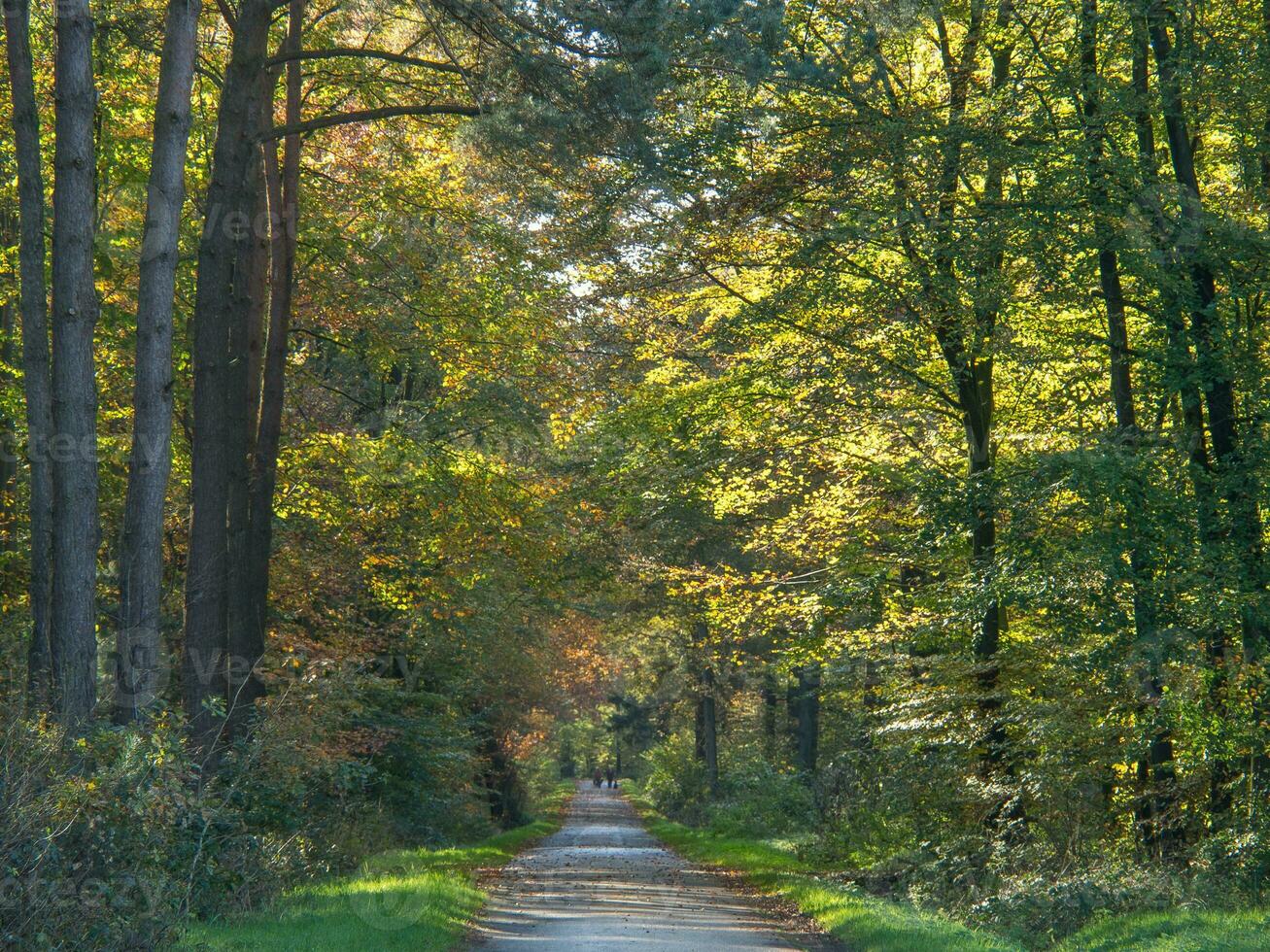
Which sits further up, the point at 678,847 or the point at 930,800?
the point at 930,800

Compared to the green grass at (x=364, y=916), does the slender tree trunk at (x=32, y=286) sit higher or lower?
higher

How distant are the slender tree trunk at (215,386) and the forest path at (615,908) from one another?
4.25 m

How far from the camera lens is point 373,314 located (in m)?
20.6

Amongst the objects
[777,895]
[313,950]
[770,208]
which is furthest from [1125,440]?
[313,950]

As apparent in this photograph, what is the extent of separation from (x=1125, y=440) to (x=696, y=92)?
665cm

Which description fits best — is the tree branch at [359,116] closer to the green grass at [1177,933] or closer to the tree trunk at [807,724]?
the green grass at [1177,933]

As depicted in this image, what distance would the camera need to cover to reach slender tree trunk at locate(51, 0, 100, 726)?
11.2m

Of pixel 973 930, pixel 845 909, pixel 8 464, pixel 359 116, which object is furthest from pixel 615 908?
pixel 8 464

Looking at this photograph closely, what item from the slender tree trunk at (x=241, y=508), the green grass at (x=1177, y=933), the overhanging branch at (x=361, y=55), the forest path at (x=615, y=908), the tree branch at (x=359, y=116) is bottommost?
the forest path at (x=615, y=908)

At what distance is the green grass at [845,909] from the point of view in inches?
452

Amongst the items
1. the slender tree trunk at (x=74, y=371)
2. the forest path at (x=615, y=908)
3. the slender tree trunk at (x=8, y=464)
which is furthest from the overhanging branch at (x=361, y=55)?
the forest path at (x=615, y=908)

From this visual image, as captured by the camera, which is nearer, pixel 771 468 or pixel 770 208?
pixel 770 208

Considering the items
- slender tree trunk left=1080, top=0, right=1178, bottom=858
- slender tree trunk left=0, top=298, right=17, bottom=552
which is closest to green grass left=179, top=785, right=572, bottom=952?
slender tree trunk left=0, top=298, right=17, bottom=552

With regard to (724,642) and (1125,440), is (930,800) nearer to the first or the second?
(1125,440)
